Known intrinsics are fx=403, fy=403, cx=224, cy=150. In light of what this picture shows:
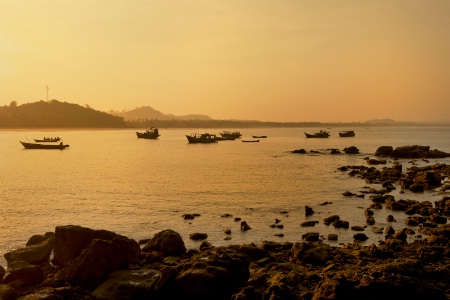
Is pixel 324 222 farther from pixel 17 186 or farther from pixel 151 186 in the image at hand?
pixel 17 186

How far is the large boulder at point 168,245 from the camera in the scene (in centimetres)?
1919

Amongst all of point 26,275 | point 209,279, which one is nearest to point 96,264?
point 26,275

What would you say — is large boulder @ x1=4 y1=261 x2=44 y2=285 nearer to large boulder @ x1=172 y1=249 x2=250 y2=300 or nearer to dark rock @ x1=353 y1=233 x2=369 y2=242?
large boulder @ x1=172 y1=249 x2=250 y2=300

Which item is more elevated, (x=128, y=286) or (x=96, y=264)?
(x=96, y=264)

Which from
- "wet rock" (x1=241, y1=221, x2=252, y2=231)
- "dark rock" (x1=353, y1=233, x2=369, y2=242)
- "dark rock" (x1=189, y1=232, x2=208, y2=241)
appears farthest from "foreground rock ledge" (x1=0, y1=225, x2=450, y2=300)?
"wet rock" (x1=241, y1=221, x2=252, y2=231)

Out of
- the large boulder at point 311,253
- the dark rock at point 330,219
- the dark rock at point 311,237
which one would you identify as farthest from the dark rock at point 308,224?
the large boulder at point 311,253

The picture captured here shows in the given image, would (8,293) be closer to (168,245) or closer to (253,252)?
(168,245)

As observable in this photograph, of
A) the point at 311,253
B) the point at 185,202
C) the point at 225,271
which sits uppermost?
the point at 225,271

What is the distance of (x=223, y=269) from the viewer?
13367mm

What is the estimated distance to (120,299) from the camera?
1281cm

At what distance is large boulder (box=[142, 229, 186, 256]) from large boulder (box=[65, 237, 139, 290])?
3.67m

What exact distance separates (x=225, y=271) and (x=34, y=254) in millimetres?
10281

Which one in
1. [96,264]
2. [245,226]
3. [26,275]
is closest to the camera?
[96,264]

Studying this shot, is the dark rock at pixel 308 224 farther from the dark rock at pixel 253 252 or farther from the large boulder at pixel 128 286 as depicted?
the large boulder at pixel 128 286
